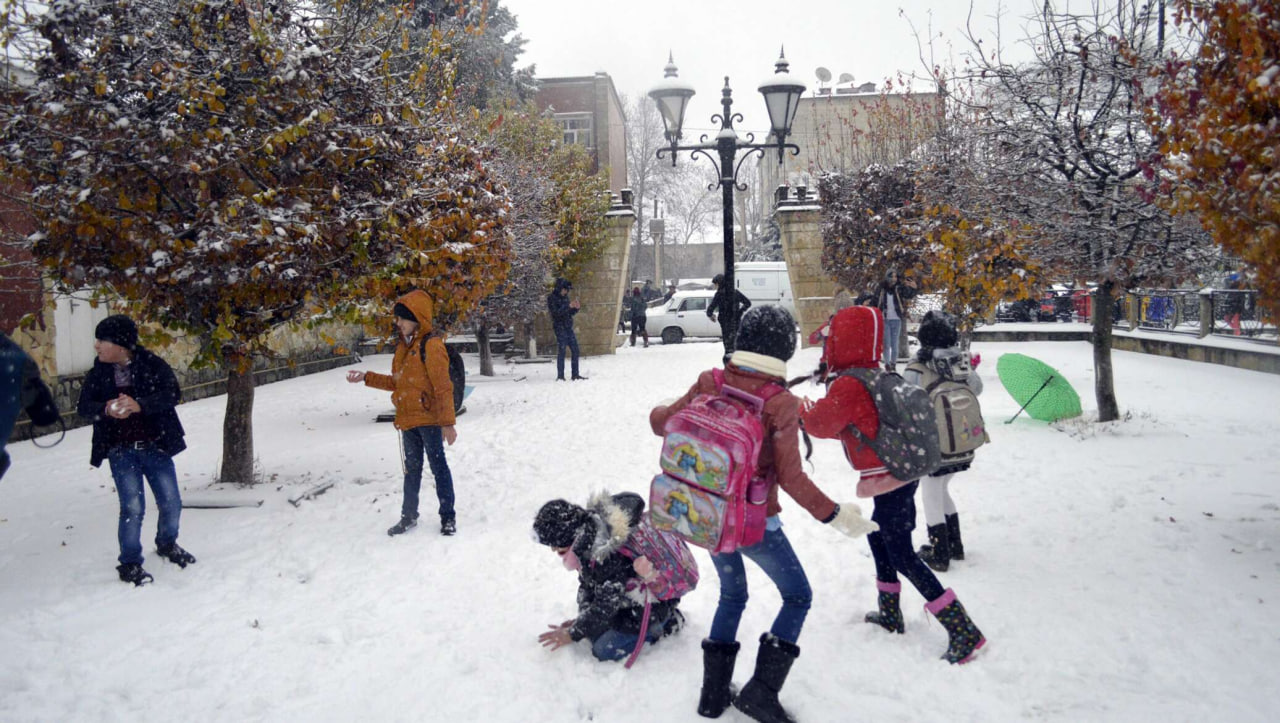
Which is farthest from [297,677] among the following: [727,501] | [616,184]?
[616,184]

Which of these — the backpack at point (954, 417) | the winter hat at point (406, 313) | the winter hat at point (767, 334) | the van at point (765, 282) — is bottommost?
the backpack at point (954, 417)

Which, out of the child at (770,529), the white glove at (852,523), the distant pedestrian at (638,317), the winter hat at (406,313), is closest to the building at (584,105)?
the distant pedestrian at (638,317)

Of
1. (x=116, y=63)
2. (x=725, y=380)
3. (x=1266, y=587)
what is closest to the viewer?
(x=725, y=380)

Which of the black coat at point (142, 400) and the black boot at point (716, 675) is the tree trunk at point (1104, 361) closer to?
the black boot at point (716, 675)

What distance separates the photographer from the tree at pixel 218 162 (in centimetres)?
545

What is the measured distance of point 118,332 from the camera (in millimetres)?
4789

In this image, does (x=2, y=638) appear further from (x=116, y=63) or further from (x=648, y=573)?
(x=116, y=63)

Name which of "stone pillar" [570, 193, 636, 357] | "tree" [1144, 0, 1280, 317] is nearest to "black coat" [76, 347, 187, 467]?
"tree" [1144, 0, 1280, 317]

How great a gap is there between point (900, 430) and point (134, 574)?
459 cm

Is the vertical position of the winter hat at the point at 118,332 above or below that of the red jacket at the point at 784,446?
above

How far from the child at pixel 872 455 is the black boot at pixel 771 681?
0.86 metres

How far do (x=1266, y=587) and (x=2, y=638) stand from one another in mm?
6829

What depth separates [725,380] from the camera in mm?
3113

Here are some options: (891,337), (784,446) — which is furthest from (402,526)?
(891,337)
